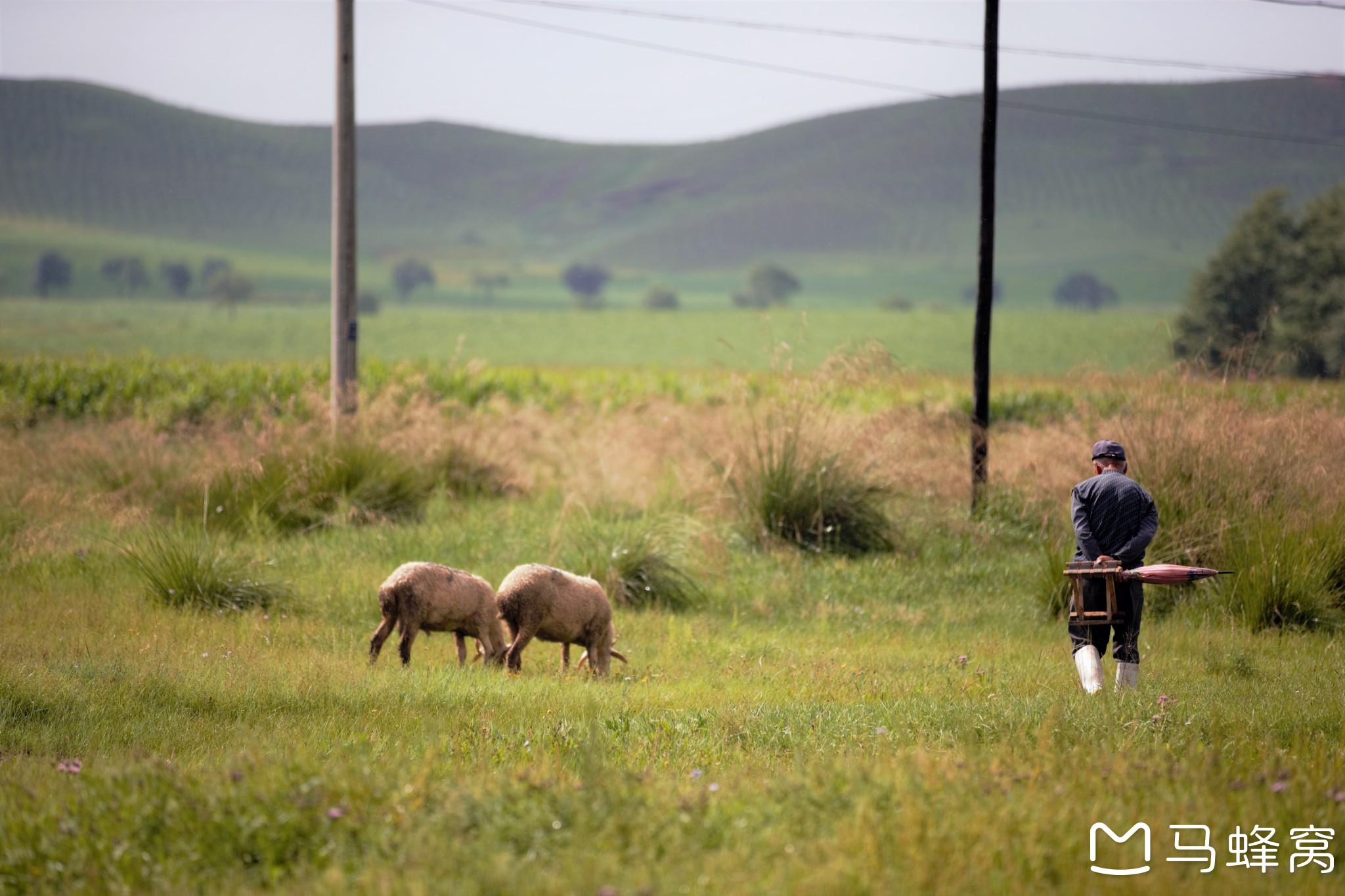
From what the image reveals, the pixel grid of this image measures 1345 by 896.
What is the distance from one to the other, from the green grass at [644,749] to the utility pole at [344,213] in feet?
12.7

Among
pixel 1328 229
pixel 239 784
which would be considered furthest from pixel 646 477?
pixel 1328 229

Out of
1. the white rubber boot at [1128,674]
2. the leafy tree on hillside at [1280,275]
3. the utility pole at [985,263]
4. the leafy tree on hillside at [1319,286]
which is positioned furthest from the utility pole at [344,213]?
the leafy tree on hillside at [1280,275]

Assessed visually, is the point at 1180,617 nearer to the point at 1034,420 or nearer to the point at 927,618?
the point at 927,618

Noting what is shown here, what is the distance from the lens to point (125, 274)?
138125 millimetres

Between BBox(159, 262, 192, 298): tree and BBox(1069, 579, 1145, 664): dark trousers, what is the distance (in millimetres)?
148052

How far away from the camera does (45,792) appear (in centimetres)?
488

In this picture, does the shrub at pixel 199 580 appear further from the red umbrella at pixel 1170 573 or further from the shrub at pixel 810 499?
the red umbrella at pixel 1170 573

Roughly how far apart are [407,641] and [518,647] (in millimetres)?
804

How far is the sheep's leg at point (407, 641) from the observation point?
8.04 metres

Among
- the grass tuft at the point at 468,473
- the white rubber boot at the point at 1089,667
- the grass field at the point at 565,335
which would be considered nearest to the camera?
the white rubber boot at the point at 1089,667

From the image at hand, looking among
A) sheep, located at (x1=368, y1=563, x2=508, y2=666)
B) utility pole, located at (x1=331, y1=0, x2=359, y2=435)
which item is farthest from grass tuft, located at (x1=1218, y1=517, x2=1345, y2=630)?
utility pole, located at (x1=331, y1=0, x2=359, y2=435)

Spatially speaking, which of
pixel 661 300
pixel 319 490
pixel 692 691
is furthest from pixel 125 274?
pixel 692 691
